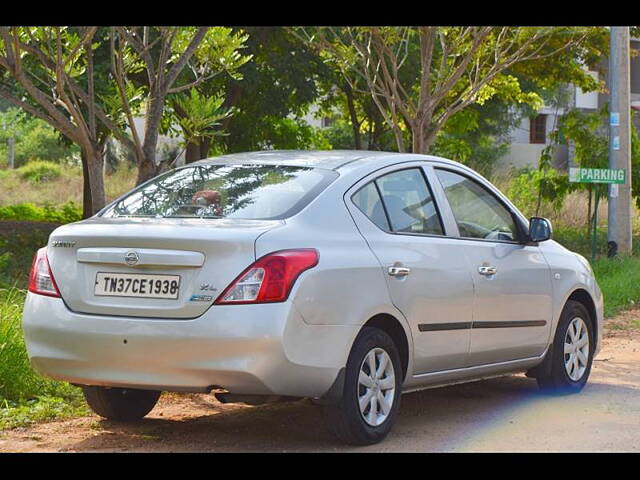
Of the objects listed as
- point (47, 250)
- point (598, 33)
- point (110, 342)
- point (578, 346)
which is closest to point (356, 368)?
point (110, 342)

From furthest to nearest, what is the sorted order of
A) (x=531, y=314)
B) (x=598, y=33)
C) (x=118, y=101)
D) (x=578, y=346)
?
(x=598, y=33)
(x=118, y=101)
(x=578, y=346)
(x=531, y=314)

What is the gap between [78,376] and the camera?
21.7ft

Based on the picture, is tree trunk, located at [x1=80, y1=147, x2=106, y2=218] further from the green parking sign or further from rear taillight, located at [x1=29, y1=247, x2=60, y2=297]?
the green parking sign

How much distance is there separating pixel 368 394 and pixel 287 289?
0.90m

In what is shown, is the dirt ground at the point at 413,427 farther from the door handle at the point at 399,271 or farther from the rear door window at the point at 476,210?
the rear door window at the point at 476,210

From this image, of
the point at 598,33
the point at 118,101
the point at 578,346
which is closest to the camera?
the point at 578,346

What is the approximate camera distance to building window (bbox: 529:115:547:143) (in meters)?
58.7

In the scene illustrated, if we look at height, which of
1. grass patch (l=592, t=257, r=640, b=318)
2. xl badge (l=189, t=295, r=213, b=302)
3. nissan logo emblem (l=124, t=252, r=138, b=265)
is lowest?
grass patch (l=592, t=257, r=640, b=318)

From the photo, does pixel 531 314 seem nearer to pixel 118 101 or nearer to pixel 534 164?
pixel 118 101

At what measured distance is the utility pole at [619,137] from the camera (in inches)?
802

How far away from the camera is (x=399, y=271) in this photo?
23.4ft

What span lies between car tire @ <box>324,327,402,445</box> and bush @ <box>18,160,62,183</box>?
120 feet

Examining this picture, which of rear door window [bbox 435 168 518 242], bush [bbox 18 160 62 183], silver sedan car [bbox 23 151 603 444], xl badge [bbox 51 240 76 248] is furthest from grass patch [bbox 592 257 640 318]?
bush [bbox 18 160 62 183]

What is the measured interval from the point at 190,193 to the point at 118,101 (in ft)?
10.6
